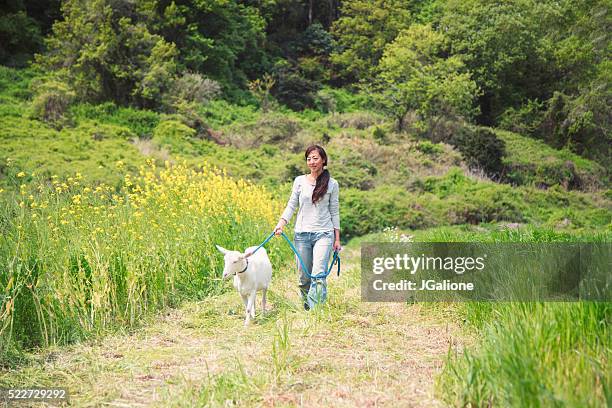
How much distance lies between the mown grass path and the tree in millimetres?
20110

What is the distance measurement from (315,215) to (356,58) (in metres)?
27.5

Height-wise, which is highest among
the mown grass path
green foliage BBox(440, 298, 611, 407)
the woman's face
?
the woman's face

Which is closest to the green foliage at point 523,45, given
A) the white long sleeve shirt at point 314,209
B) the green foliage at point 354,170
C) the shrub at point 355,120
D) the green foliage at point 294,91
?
the shrub at point 355,120

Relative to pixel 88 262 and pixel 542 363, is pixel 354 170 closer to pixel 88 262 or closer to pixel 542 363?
pixel 88 262

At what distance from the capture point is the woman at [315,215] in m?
5.07

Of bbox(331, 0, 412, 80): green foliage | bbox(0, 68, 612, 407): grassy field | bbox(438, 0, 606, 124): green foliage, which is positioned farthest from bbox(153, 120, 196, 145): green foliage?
bbox(438, 0, 606, 124): green foliage

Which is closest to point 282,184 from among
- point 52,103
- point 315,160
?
point 52,103

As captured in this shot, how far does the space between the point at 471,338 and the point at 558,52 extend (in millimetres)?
27765

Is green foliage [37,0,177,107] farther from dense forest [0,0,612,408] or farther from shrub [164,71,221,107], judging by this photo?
shrub [164,71,221,107]

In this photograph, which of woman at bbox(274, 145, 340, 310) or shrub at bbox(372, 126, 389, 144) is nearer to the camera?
woman at bbox(274, 145, 340, 310)

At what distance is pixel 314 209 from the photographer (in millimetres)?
5176

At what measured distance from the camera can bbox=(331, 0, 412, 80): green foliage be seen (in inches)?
1230

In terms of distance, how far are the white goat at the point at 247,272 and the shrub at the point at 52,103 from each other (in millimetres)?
13581

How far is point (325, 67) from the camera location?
3250cm
